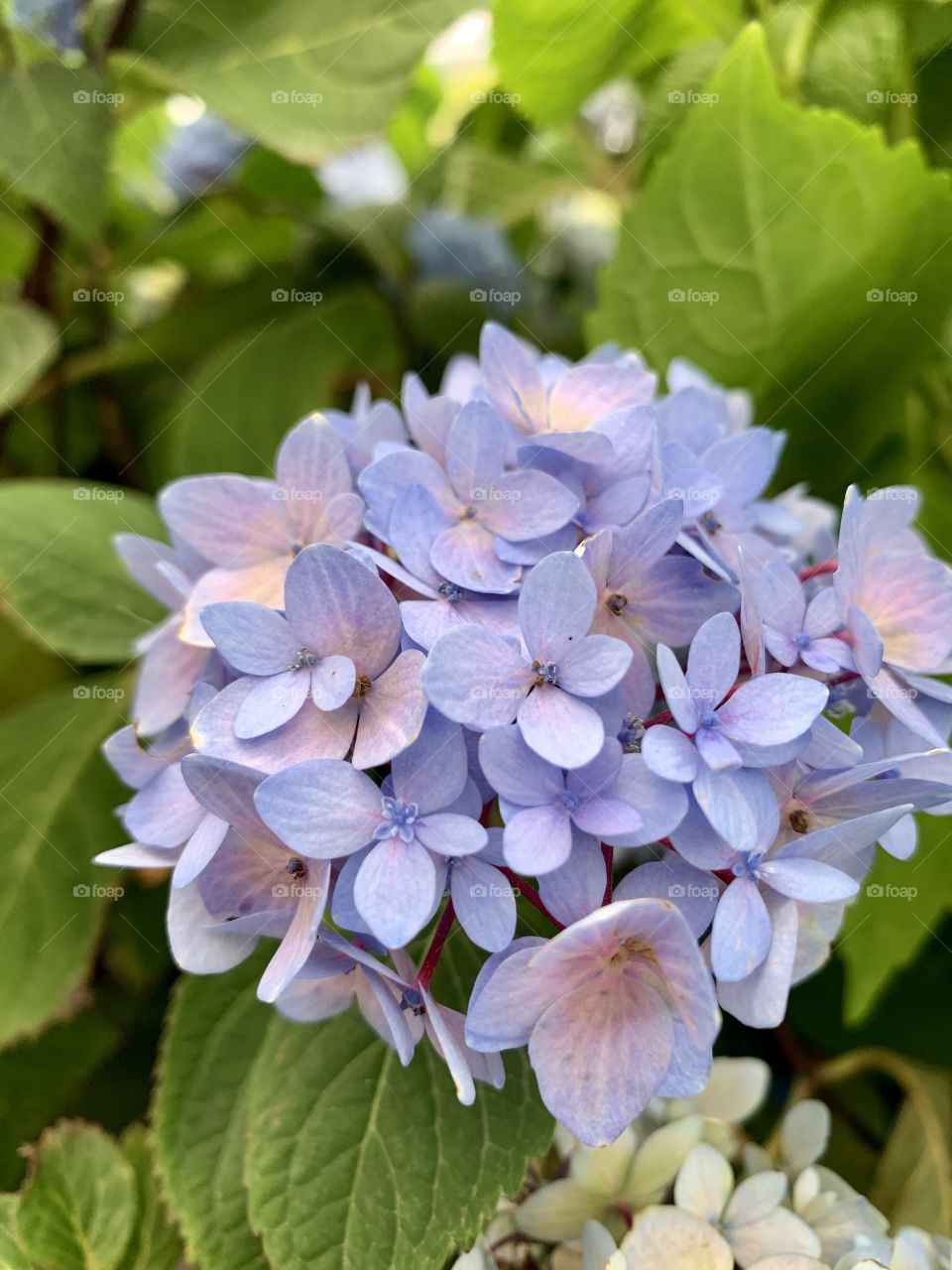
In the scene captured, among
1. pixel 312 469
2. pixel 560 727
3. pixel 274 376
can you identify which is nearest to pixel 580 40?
pixel 274 376

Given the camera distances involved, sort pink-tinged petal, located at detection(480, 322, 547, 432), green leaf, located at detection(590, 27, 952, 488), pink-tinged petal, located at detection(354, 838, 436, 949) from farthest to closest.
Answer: green leaf, located at detection(590, 27, 952, 488), pink-tinged petal, located at detection(480, 322, 547, 432), pink-tinged petal, located at detection(354, 838, 436, 949)

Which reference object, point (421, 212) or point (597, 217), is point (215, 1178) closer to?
point (421, 212)

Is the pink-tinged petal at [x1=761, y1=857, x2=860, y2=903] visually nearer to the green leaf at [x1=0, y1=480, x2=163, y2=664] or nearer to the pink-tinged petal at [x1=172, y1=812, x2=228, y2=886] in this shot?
the pink-tinged petal at [x1=172, y1=812, x2=228, y2=886]

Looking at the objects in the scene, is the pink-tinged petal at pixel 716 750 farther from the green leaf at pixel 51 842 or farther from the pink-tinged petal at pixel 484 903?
the green leaf at pixel 51 842

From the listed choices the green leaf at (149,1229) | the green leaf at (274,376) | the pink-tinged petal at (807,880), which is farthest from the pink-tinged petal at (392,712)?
the green leaf at (274,376)

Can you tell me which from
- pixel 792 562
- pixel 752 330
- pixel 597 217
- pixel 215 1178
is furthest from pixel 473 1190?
pixel 597 217

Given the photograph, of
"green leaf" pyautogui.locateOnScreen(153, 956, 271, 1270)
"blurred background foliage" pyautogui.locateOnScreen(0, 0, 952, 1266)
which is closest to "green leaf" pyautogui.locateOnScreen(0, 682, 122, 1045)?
"blurred background foliage" pyautogui.locateOnScreen(0, 0, 952, 1266)
